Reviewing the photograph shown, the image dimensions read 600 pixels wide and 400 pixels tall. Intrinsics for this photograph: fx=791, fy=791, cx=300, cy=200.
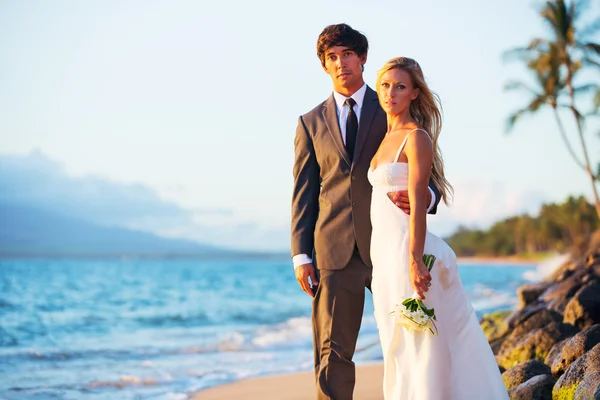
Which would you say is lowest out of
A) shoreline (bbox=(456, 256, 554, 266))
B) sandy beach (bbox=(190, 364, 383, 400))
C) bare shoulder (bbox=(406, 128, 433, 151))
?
shoreline (bbox=(456, 256, 554, 266))

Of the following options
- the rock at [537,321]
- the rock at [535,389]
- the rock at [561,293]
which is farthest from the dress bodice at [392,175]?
the rock at [561,293]

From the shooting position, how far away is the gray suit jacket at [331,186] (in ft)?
13.3

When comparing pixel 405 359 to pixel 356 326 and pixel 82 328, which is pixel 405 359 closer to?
pixel 356 326

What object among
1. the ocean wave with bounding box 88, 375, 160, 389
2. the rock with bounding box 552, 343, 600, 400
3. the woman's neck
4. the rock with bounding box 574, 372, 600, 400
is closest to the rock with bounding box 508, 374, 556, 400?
the rock with bounding box 552, 343, 600, 400

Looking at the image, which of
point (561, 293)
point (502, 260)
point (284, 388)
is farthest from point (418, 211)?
point (502, 260)

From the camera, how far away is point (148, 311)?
71.4 ft

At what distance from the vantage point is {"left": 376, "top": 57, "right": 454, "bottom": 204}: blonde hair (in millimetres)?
3713

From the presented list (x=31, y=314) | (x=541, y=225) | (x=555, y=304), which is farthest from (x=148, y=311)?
(x=541, y=225)

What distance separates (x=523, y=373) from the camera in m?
5.50

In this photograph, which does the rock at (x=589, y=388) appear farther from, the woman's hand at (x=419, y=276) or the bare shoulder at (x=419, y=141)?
the bare shoulder at (x=419, y=141)

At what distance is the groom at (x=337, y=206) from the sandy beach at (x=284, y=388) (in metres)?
2.70

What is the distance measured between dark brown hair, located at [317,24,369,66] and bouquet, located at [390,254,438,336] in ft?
4.13

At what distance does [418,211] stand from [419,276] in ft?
0.95

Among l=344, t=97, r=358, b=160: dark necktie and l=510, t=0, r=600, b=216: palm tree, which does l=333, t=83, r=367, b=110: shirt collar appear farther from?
l=510, t=0, r=600, b=216: palm tree
